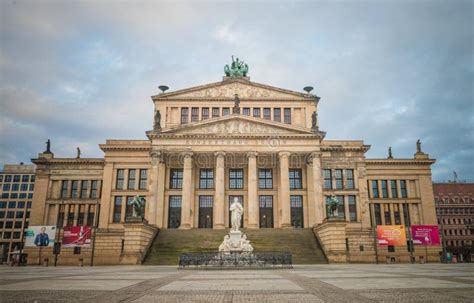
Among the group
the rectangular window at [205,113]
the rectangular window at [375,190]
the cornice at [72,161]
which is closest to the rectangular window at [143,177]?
the cornice at [72,161]

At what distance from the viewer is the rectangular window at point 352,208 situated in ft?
165

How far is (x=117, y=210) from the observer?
50.5 m

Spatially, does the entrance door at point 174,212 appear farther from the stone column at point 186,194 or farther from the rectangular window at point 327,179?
the rectangular window at point 327,179

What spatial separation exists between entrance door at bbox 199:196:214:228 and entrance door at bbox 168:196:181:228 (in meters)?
3.01

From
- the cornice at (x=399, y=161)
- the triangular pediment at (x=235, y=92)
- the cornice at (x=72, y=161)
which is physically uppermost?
the triangular pediment at (x=235, y=92)

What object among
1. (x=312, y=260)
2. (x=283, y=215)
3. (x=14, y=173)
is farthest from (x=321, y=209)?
(x=14, y=173)

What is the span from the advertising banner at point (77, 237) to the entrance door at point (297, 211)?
26.1 meters

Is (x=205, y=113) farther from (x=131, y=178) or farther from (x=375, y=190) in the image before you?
(x=375, y=190)

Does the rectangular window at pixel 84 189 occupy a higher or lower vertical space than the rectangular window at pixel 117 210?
higher

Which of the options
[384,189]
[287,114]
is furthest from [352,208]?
[287,114]

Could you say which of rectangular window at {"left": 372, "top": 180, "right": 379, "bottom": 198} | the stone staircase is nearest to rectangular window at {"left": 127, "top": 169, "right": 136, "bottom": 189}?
the stone staircase

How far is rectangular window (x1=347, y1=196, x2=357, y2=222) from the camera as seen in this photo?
50.2 meters

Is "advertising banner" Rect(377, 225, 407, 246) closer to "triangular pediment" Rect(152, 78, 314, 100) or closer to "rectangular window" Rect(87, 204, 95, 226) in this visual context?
"triangular pediment" Rect(152, 78, 314, 100)

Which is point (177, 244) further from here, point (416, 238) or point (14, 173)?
point (14, 173)
